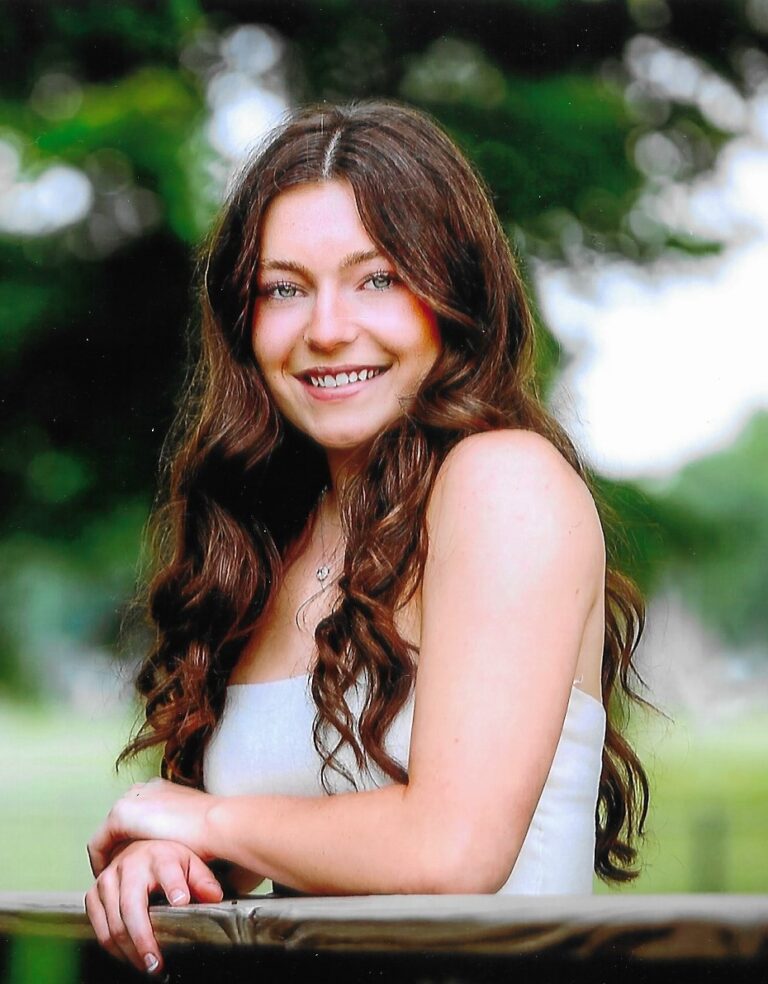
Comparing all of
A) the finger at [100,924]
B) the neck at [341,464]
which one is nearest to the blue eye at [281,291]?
the neck at [341,464]

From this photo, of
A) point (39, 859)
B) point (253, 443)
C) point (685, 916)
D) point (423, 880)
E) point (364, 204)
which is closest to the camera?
point (685, 916)

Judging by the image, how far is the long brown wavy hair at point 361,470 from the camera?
1.05 metres

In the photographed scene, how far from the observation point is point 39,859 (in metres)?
1.79

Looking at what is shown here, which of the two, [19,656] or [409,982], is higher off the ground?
[409,982]

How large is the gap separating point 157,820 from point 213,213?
1018mm

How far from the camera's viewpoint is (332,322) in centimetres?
114

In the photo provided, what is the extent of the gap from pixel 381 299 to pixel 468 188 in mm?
131

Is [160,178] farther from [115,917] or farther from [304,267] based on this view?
[115,917]

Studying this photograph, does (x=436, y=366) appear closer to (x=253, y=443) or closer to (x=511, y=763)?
(x=253, y=443)

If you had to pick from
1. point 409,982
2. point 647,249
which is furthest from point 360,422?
point 647,249

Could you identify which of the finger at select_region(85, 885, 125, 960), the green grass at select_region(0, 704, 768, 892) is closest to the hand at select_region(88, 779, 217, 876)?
the finger at select_region(85, 885, 125, 960)

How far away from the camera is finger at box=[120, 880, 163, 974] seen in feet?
2.58

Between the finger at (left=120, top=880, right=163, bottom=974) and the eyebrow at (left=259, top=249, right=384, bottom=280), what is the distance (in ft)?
1.76

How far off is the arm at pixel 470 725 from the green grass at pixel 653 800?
710mm
